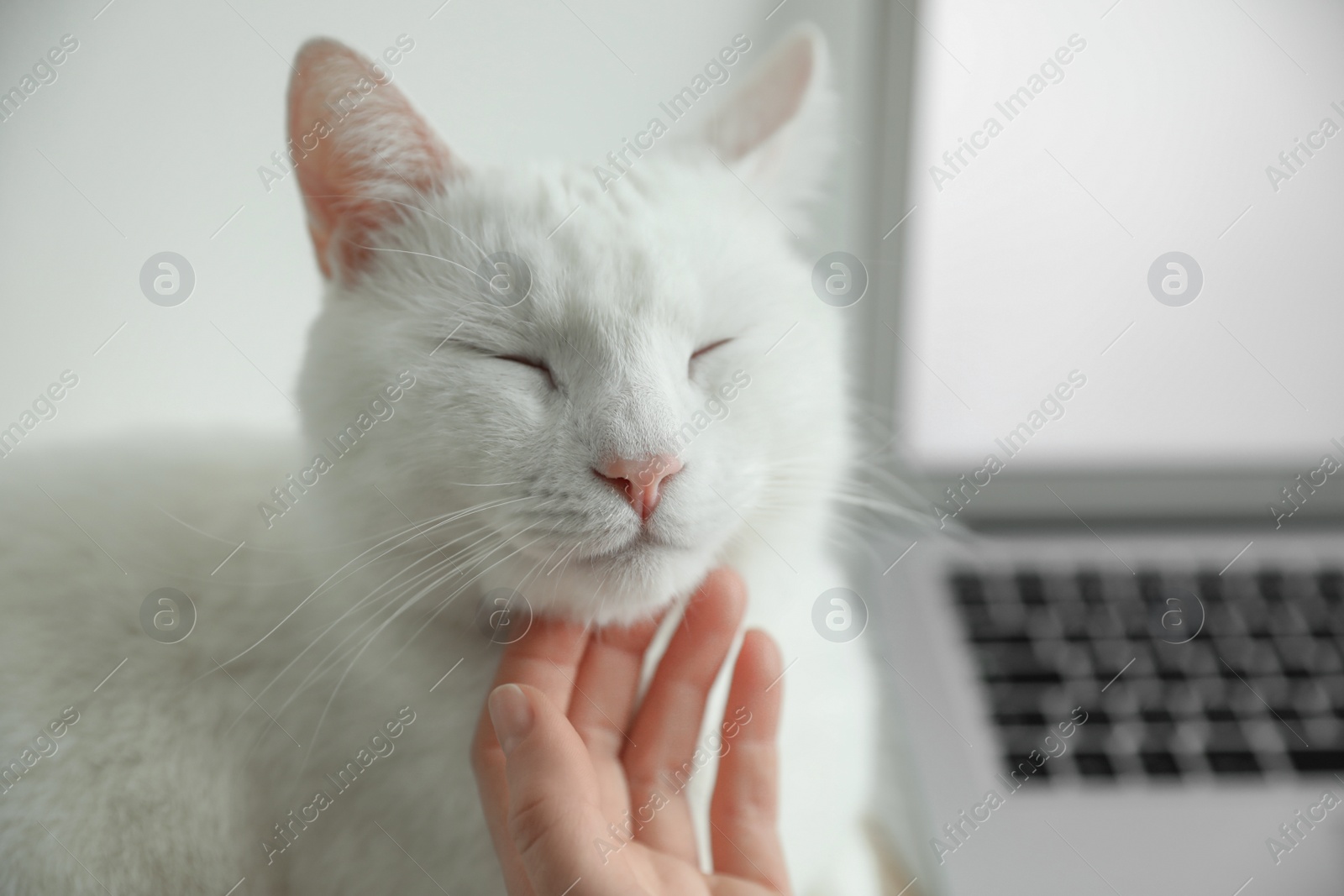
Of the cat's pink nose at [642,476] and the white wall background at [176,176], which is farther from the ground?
the white wall background at [176,176]

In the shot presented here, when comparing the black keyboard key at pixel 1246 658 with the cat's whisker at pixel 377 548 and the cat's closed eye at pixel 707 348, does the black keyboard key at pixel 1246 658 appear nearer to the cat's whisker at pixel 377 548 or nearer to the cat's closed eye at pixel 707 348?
the cat's closed eye at pixel 707 348

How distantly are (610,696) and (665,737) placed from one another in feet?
0.18

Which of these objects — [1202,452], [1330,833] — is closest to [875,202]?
[1202,452]

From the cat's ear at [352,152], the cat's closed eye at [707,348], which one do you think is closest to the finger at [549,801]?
the cat's closed eye at [707,348]

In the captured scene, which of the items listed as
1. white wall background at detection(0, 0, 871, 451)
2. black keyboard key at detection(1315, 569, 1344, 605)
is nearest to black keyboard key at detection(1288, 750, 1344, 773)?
black keyboard key at detection(1315, 569, 1344, 605)

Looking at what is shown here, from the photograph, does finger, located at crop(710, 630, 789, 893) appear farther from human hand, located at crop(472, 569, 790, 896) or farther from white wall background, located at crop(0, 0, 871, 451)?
white wall background, located at crop(0, 0, 871, 451)

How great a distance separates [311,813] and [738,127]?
665mm

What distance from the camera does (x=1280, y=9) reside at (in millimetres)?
1021

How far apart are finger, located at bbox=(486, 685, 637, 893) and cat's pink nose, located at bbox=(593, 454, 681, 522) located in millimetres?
150

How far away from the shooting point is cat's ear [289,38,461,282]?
1.84 ft

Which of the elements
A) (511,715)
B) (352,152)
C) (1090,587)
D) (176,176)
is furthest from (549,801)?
(1090,587)

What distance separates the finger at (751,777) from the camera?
60cm

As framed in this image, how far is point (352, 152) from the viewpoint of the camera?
0.60m

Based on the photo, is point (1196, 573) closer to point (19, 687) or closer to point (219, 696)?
point (219, 696)
